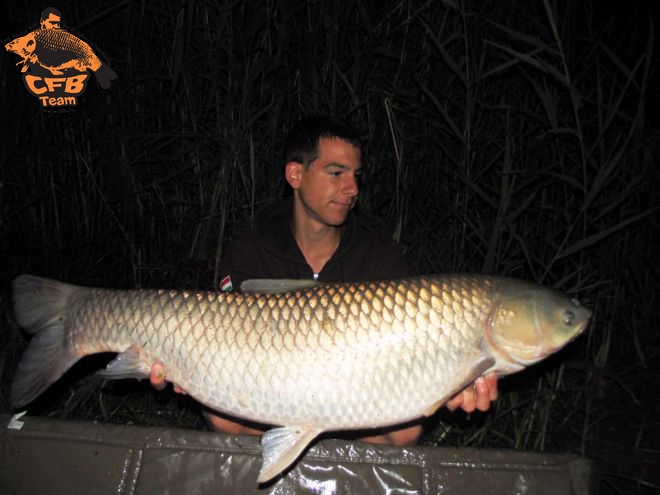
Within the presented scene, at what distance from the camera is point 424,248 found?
245cm

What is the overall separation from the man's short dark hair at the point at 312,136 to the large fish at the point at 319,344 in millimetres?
739

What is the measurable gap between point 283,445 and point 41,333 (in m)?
0.73

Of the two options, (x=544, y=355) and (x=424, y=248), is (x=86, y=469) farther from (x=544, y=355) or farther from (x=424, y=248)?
(x=424, y=248)

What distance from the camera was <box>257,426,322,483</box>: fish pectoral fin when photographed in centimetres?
132

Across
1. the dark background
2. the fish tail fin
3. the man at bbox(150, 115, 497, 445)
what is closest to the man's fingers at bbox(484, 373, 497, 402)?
the man at bbox(150, 115, 497, 445)

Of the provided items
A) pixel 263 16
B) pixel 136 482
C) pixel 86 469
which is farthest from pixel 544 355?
pixel 263 16

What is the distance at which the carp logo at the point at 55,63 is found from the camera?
278 cm

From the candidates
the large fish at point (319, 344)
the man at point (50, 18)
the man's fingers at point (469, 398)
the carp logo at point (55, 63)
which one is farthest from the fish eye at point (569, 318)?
the man at point (50, 18)

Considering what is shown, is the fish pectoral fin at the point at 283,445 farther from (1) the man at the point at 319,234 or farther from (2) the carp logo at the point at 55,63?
(2) the carp logo at the point at 55,63

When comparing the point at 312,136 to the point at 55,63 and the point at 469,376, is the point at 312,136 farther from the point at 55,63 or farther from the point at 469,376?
the point at 55,63

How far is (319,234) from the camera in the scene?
6.65ft

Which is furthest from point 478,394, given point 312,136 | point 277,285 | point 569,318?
point 312,136

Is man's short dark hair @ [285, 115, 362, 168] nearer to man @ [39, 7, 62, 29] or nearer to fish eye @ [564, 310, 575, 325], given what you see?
fish eye @ [564, 310, 575, 325]

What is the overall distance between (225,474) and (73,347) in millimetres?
572
